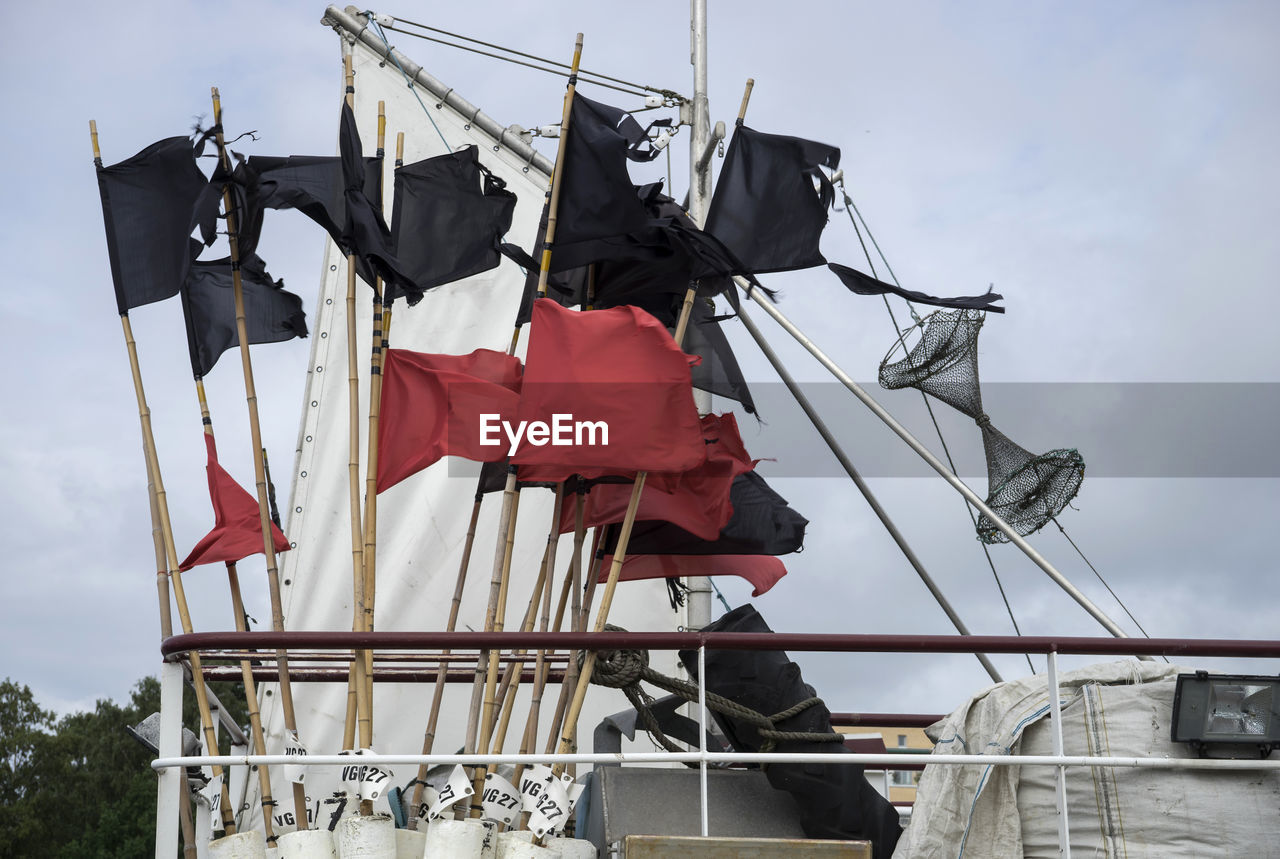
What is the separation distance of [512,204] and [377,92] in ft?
15.0

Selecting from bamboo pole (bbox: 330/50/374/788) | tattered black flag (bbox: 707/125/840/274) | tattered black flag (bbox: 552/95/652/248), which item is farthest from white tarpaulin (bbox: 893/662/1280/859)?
tattered black flag (bbox: 552/95/652/248)

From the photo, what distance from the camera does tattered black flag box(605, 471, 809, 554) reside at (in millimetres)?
6422

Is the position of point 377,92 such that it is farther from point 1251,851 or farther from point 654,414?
point 1251,851

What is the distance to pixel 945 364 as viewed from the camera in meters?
8.34

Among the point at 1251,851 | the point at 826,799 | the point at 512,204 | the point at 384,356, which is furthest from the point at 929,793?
the point at 512,204

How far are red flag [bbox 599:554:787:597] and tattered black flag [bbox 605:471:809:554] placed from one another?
163 mm

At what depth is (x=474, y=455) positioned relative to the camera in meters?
5.54

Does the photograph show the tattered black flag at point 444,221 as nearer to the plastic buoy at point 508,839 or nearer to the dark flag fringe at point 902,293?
the dark flag fringe at point 902,293

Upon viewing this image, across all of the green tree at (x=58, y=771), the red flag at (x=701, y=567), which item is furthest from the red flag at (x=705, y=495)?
the green tree at (x=58, y=771)

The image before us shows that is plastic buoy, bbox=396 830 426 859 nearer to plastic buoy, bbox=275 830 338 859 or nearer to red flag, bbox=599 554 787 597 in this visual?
plastic buoy, bbox=275 830 338 859

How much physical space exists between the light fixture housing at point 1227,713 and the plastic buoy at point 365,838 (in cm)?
280

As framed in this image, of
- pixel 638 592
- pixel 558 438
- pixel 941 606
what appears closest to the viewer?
pixel 558 438

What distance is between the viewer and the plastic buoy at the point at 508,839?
4449 millimetres

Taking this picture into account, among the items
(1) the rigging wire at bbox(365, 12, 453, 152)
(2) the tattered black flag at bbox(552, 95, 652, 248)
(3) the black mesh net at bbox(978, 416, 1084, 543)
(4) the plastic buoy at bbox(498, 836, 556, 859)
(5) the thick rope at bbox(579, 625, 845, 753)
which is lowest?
(4) the plastic buoy at bbox(498, 836, 556, 859)
